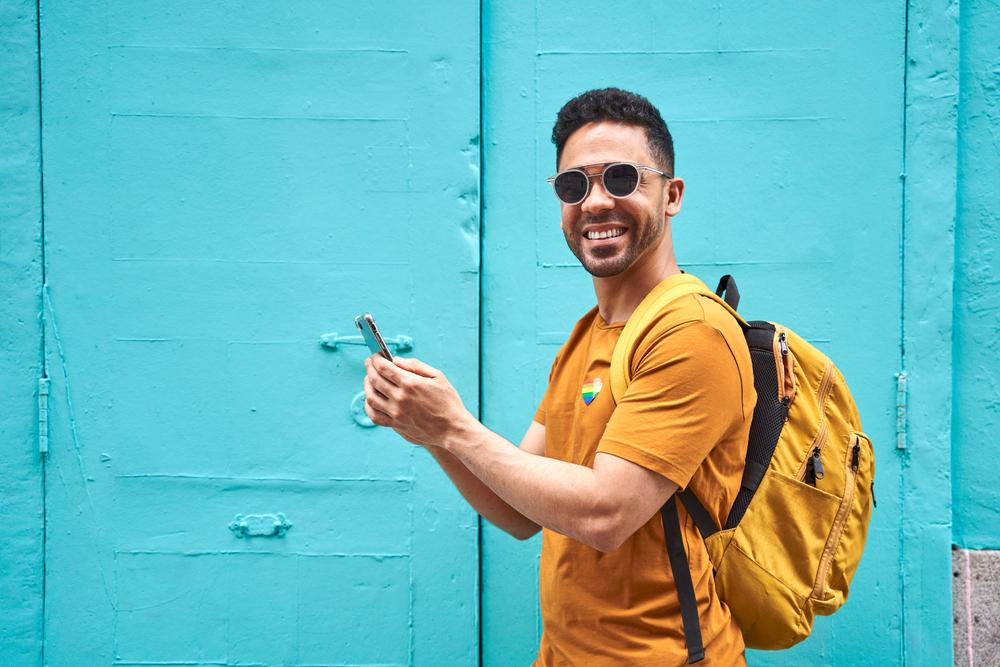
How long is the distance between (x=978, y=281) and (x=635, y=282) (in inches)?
67.6

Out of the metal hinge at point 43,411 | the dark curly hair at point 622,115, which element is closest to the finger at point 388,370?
the dark curly hair at point 622,115

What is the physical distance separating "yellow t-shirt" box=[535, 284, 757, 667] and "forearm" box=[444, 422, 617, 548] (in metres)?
0.09

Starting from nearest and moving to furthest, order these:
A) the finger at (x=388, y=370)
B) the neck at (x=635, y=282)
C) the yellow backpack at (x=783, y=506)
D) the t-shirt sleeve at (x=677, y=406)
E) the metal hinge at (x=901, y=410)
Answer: the t-shirt sleeve at (x=677, y=406)
the finger at (x=388, y=370)
the yellow backpack at (x=783, y=506)
the neck at (x=635, y=282)
the metal hinge at (x=901, y=410)

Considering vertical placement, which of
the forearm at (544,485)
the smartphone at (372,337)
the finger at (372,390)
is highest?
Answer: the smartphone at (372,337)

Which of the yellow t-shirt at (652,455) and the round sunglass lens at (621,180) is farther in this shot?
the round sunglass lens at (621,180)

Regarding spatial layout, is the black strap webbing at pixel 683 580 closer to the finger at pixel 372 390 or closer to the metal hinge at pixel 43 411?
the finger at pixel 372 390

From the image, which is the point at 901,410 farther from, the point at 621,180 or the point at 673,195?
the point at 621,180

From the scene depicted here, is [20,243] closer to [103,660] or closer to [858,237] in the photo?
[103,660]

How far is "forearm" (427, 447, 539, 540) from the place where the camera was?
1719 mm

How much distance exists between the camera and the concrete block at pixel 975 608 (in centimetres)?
267

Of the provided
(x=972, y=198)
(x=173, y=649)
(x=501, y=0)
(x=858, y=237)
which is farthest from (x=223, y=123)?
(x=972, y=198)

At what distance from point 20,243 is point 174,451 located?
3.05 feet

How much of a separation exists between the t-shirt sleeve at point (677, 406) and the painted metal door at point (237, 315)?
1308mm

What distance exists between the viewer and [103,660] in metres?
2.67
